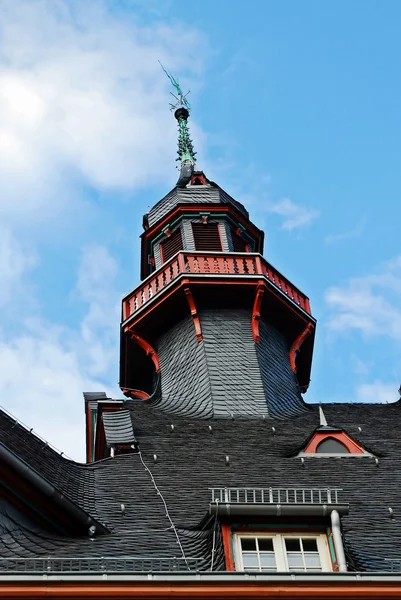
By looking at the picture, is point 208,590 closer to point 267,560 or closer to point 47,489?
point 267,560

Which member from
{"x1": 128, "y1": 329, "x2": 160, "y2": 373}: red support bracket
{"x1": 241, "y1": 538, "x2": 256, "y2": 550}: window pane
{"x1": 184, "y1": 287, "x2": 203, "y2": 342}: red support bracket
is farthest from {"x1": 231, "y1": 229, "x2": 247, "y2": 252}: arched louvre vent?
{"x1": 241, "y1": 538, "x2": 256, "y2": 550}: window pane

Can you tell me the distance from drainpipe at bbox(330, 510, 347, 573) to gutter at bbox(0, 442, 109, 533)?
303 centimetres

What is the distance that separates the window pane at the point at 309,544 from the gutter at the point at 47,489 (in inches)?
105

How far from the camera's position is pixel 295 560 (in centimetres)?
1239

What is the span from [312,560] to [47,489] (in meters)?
3.37

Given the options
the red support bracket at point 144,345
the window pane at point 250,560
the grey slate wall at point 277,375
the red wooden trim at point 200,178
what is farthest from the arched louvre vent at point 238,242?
the window pane at point 250,560

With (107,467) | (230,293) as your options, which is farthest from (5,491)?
(230,293)

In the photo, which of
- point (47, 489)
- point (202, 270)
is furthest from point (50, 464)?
point (202, 270)

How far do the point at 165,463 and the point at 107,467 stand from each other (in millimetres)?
967

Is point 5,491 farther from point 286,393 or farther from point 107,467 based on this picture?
point 286,393

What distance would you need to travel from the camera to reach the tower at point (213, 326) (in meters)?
26.0

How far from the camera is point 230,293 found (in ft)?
95.6

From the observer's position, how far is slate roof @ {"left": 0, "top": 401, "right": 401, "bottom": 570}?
43.5 ft

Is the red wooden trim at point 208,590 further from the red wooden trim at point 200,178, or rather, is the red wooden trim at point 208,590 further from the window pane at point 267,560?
the red wooden trim at point 200,178
